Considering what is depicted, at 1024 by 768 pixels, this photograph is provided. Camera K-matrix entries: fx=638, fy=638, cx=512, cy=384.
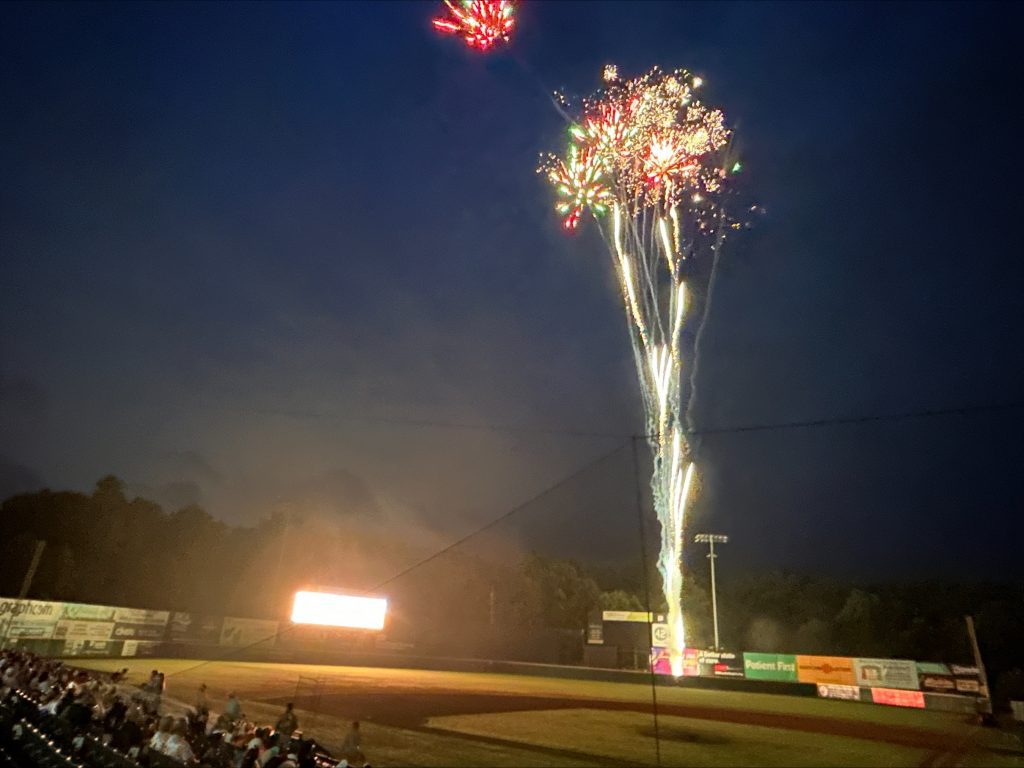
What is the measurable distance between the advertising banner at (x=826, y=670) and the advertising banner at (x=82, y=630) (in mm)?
39715

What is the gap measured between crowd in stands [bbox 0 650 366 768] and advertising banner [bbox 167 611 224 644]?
27.7 metres

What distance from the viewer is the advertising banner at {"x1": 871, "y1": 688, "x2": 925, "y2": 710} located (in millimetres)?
33781

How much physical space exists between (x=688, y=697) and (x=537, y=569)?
1645 inches

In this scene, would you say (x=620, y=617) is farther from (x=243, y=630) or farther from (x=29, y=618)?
(x=29, y=618)

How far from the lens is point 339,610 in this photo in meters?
46.6

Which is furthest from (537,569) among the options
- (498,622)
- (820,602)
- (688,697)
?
(688,697)

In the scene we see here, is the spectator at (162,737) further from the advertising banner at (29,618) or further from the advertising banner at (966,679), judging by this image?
the advertising banner at (966,679)

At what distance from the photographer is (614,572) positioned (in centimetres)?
8619

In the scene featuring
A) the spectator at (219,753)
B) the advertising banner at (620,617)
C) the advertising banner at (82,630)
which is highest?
the advertising banner at (620,617)

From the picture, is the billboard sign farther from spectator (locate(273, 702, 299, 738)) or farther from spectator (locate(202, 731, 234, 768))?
spectator (locate(202, 731, 234, 768))

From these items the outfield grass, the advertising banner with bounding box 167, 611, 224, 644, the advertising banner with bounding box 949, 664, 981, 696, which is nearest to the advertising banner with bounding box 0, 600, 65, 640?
the outfield grass

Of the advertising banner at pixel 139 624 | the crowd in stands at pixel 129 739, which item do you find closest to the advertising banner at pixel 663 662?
the advertising banner at pixel 139 624

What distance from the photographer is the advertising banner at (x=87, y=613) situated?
32000mm

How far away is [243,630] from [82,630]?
10700 mm
